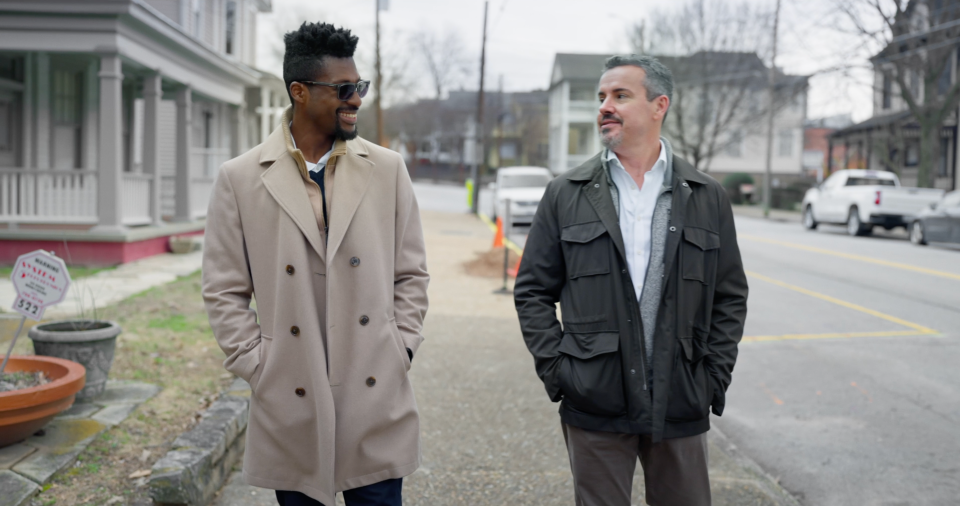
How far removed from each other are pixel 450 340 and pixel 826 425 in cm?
388

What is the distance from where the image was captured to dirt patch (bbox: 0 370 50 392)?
4383 mm

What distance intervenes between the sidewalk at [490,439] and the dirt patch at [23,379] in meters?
1.15

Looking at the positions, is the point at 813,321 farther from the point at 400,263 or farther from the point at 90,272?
the point at 90,272

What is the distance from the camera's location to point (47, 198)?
43.9 feet

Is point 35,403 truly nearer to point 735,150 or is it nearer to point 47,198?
point 47,198

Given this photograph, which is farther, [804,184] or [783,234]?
[804,184]

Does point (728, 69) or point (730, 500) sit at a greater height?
point (728, 69)

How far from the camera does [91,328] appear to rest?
557 cm

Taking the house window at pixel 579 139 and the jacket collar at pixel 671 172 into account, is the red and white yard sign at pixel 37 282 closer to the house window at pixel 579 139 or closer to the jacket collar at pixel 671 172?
the jacket collar at pixel 671 172

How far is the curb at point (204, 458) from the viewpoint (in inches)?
152

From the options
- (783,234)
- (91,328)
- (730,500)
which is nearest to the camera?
(730,500)

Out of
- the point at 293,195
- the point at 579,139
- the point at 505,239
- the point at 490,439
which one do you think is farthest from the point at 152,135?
the point at 579,139

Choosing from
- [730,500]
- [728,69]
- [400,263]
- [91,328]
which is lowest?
[730,500]

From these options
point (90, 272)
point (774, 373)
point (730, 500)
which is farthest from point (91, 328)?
point (90, 272)
